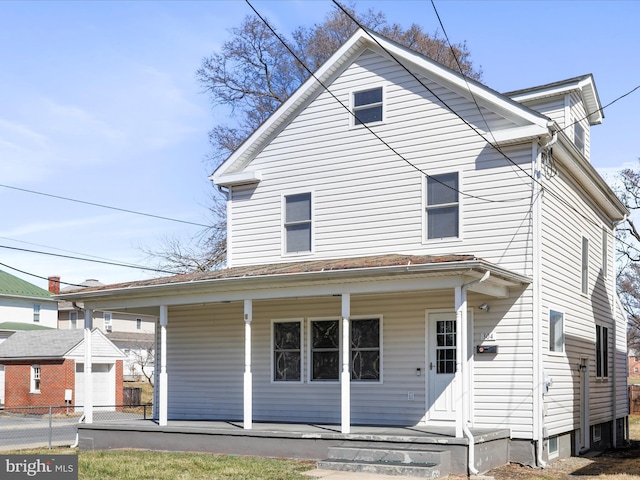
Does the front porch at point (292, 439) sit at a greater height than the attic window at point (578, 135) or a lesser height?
lesser

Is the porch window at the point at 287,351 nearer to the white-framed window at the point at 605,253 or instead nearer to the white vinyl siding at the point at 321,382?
the white vinyl siding at the point at 321,382

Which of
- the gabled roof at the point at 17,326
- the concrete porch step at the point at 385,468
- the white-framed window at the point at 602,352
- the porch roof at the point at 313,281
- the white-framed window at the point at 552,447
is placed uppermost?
the porch roof at the point at 313,281

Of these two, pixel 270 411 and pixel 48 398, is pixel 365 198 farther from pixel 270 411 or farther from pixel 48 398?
pixel 48 398

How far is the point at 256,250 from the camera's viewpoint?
63.3ft

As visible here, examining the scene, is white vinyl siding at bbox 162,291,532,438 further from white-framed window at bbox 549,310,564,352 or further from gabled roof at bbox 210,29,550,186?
gabled roof at bbox 210,29,550,186

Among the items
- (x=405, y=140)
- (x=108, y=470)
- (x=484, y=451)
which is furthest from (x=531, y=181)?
(x=108, y=470)

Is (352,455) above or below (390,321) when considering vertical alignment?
below

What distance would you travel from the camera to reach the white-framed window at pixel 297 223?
18547 mm

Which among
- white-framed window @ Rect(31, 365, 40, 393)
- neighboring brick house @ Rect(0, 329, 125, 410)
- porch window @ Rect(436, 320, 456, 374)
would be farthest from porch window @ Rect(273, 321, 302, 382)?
white-framed window @ Rect(31, 365, 40, 393)

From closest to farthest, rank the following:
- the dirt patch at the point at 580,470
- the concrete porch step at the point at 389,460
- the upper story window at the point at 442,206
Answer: the concrete porch step at the point at 389,460 → the dirt patch at the point at 580,470 → the upper story window at the point at 442,206

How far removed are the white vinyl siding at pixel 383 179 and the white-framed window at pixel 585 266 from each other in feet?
14.6

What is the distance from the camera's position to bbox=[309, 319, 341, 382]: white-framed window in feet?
57.7

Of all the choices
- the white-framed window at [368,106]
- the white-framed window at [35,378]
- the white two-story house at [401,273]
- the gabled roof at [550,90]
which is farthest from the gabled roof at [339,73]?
the white-framed window at [35,378]

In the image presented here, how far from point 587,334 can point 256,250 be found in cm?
820
